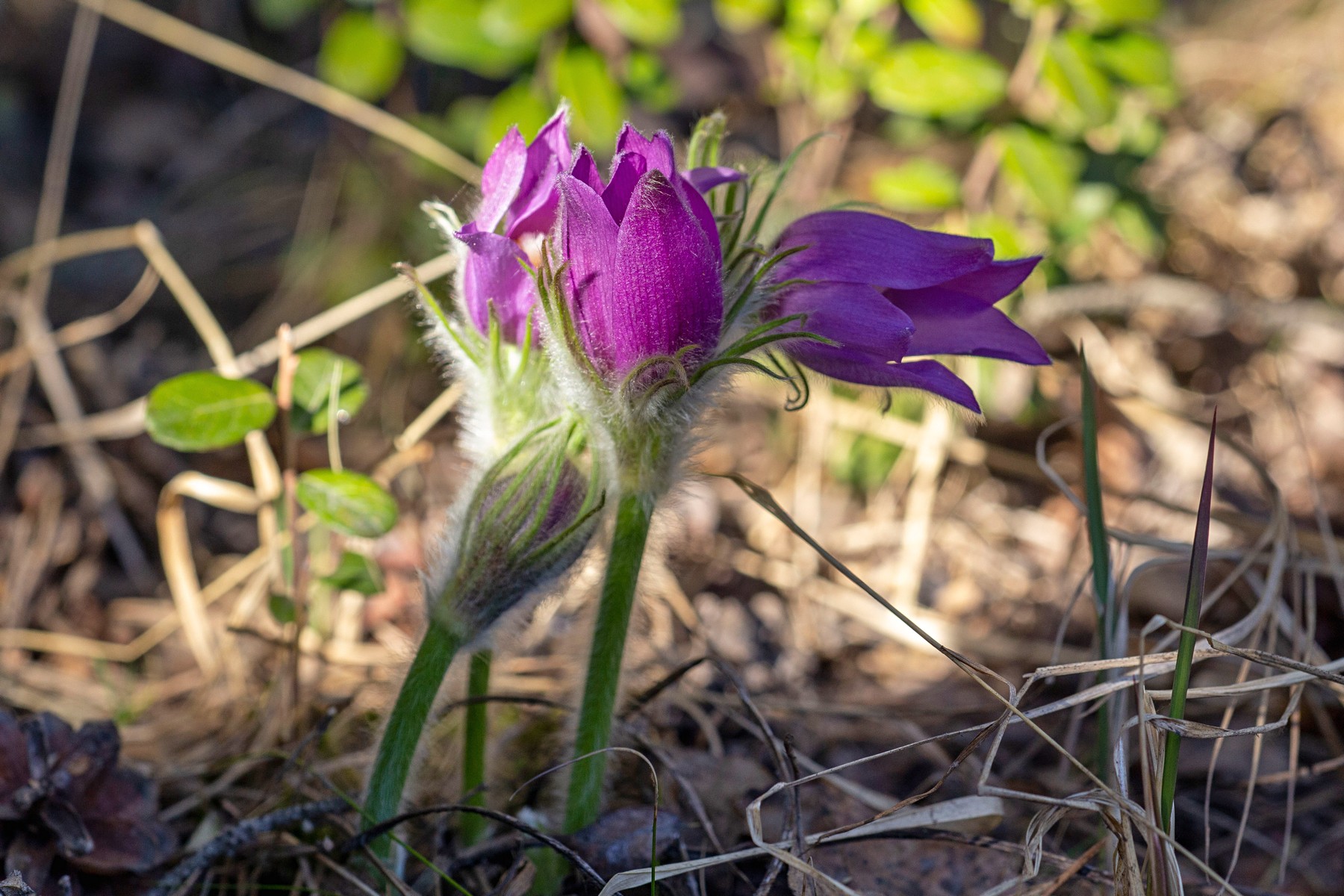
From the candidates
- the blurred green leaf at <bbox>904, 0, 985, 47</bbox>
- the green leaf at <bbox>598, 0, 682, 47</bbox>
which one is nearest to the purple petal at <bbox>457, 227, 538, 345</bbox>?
the green leaf at <bbox>598, 0, 682, 47</bbox>

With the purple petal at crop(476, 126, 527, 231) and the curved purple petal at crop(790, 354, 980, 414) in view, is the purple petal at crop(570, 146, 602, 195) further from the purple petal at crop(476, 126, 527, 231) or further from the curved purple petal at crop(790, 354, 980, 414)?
the curved purple petal at crop(790, 354, 980, 414)

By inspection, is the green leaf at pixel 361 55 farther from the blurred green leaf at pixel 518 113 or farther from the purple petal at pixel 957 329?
the purple petal at pixel 957 329

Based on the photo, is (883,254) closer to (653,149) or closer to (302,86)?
(653,149)

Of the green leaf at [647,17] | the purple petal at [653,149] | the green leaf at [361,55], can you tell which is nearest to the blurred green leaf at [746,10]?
the green leaf at [647,17]

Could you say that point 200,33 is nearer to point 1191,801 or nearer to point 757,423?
point 757,423

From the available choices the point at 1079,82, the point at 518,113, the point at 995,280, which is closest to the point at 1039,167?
the point at 1079,82

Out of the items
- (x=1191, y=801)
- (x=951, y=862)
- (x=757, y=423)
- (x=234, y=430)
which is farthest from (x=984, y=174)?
(x=234, y=430)

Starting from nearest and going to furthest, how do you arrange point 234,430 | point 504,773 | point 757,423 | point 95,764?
point 95,764, point 234,430, point 504,773, point 757,423
